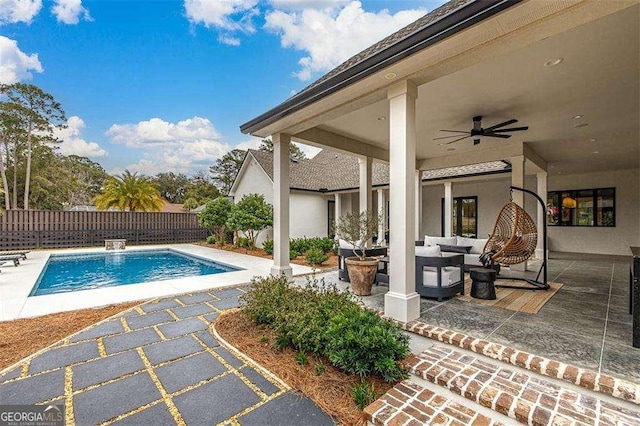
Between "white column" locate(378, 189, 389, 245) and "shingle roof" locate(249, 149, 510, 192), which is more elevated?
"shingle roof" locate(249, 149, 510, 192)

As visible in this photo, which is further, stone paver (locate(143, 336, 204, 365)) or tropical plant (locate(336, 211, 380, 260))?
tropical plant (locate(336, 211, 380, 260))

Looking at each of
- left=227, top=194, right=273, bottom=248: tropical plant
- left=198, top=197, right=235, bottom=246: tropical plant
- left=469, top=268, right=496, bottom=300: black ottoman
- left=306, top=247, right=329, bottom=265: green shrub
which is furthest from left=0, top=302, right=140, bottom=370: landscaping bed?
left=198, top=197, right=235, bottom=246: tropical plant

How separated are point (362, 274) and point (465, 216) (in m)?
10.6

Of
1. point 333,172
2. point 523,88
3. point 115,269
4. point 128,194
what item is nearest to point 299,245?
point 115,269

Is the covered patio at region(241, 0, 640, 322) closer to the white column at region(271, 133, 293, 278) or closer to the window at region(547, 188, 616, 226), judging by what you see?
the white column at region(271, 133, 293, 278)

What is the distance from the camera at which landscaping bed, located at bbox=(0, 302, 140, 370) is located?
10.6 ft

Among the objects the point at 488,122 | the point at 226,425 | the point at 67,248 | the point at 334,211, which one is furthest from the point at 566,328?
the point at 67,248

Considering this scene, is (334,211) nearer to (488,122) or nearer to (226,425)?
(488,122)

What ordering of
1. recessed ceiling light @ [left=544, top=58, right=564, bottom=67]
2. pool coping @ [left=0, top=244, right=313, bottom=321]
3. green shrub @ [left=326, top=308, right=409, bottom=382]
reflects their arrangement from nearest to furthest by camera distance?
green shrub @ [left=326, top=308, right=409, bottom=382] → recessed ceiling light @ [left=544, top=58, right=564, bottom=67] → pool coping @ [left=0, top=244, right=313, bottom=321]

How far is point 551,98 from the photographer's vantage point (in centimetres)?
471

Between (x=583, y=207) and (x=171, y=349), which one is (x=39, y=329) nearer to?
(x=171, y=349)

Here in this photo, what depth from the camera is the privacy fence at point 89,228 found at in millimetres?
13305

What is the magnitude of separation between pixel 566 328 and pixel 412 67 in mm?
3557

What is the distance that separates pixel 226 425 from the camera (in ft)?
6.95
